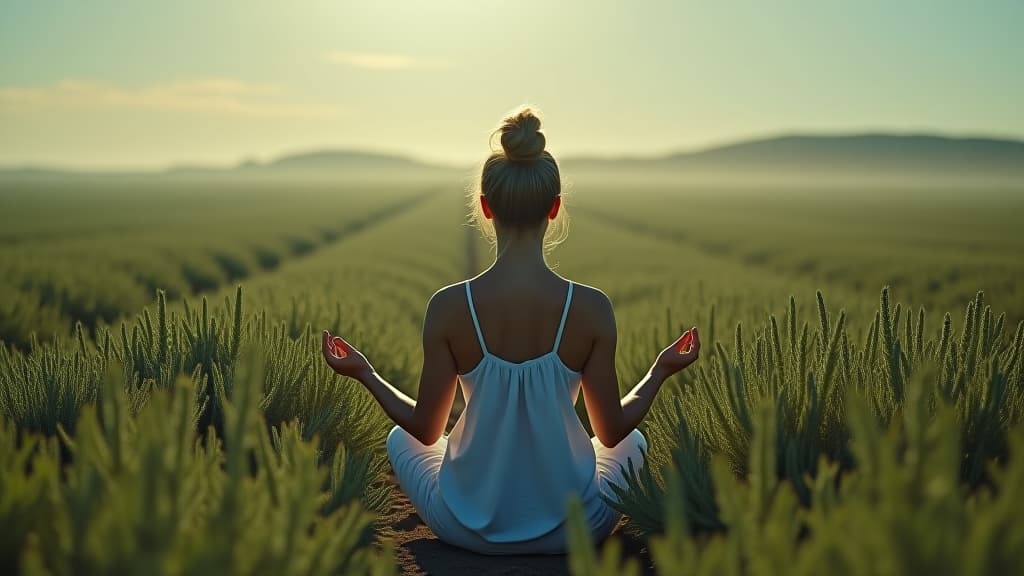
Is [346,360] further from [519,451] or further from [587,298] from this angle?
[587,298]

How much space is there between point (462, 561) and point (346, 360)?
3.08 feet

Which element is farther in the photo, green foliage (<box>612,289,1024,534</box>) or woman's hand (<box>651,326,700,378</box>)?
woman's hand (<box>651,326,700,378</box>)

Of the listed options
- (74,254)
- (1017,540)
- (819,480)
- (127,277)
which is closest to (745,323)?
(819,480)

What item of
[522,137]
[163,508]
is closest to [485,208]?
[522,137]

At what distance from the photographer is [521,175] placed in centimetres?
347

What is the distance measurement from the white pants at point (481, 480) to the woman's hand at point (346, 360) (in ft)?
1.91

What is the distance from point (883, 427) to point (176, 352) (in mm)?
2941

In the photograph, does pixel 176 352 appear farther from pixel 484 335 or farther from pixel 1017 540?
pixel 1017 540

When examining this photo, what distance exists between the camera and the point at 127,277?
44.8ft

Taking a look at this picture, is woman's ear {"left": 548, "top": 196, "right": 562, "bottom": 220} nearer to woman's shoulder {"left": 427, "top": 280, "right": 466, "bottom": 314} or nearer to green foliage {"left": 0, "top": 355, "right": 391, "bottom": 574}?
woman's shoulder {"left": 427, "top": 280, "right": 466, "bottom": 314}

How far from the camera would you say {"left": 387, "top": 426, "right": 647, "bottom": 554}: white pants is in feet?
12.4

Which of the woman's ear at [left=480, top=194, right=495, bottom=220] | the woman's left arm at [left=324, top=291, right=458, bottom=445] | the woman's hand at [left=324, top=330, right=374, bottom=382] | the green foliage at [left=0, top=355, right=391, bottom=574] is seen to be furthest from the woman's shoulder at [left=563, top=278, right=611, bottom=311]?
the green foliage at [left=0, top=355, right=391, bottom=574]

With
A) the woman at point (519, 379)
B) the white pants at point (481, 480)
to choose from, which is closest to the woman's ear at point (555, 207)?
the woman at point (519, 379)

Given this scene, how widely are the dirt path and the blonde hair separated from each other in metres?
1.30
